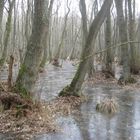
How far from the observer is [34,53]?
1019cm

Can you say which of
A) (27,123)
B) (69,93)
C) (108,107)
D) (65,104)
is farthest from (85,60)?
(27,123)

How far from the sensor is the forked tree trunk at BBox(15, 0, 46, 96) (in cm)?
1019

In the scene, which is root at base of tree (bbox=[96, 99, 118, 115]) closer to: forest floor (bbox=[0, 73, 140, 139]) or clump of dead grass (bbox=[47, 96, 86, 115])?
clump of dead grass (bbox=[47, 96, 86, 115])

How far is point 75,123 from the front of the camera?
9852 millimetres

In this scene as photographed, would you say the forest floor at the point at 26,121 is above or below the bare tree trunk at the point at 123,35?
below

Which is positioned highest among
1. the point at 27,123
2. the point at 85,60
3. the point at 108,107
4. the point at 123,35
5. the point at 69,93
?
the point at 123,35

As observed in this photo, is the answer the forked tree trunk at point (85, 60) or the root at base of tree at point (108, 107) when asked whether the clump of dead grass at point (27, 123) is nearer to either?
the root at base of tree at point (108, 107)

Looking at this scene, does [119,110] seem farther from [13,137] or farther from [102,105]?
[13,137]

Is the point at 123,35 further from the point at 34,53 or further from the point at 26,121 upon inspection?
the point at 26,121

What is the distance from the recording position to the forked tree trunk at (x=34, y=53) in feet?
33.4

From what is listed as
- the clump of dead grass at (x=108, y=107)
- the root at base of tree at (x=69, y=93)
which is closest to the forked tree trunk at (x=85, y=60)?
the root at base of tree at (x=69, y=93)

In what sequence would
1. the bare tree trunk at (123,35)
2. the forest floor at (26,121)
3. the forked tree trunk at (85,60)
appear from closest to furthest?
the forest floor at (26,121) < the forked tree trunk at (85,60) < the bare tree trunk at (123,35)

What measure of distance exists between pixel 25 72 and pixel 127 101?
220 inches

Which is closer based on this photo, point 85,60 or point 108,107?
point 108,107
